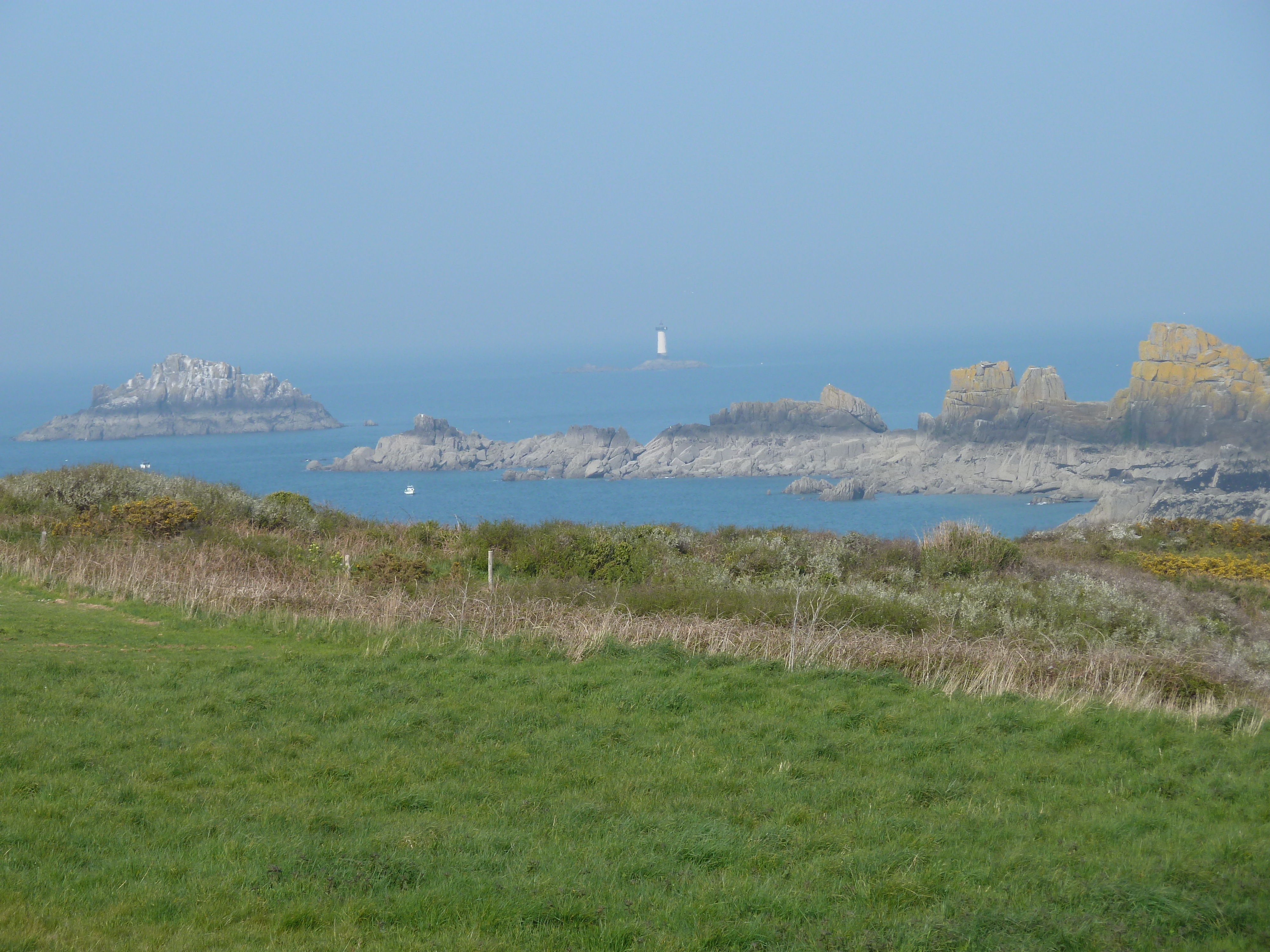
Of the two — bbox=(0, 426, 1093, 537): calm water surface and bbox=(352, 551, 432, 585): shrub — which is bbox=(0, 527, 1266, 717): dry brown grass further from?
bbox=(0, 426, 1093, 537): calm water surface

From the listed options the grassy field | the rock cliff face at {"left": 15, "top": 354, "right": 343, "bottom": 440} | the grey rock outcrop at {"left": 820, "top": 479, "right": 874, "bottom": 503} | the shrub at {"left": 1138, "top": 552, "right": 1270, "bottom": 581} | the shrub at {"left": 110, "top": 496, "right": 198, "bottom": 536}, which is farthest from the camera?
the rock cliff face at {"left": 15, "top": 354, "right": 343, "bottom": 440}

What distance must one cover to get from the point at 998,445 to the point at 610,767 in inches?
3481

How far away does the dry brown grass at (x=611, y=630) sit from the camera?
37.9 ft

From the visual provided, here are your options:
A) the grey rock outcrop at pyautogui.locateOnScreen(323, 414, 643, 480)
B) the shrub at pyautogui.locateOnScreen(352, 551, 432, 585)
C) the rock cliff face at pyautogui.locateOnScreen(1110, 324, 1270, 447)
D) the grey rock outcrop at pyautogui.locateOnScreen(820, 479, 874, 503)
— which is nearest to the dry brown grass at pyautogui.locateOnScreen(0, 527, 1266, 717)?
the shrub at pyautogui.locateOnScreen(352, 551, 432, 585)

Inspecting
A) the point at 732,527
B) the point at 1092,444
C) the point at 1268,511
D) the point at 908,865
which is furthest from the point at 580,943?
the point at 1092,444

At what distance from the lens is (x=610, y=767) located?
825 centimetres

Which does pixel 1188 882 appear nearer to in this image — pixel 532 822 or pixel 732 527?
pixel 532 822

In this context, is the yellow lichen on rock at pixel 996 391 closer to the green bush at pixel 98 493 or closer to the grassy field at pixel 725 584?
the grassy field at pixel 725 584

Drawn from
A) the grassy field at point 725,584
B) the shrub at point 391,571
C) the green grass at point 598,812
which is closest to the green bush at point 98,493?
the grassy field at point 725,584

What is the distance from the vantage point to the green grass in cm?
522

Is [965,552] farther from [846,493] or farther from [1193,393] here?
[1193,393]

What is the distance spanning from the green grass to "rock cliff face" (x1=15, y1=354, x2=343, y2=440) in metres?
135

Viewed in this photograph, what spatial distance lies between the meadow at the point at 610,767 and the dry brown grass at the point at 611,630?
8 cm

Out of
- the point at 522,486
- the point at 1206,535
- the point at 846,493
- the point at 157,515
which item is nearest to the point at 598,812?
the point at 157,515
